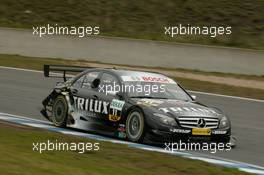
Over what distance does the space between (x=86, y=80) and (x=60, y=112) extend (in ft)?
2.66

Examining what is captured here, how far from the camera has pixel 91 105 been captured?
13.3 metres

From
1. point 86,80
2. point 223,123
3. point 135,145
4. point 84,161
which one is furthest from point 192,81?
point 84,161

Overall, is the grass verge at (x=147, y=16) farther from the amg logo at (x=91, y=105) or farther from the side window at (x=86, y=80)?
the amg logo at (x=91, y=105)

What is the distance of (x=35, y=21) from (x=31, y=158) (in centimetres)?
2635

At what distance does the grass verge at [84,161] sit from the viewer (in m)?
8.05

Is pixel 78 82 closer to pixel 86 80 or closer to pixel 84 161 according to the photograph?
pixel 86 80

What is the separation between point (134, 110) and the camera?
40.4ft

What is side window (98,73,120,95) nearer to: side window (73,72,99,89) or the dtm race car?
the dtm race car

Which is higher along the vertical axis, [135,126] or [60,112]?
[60,112]

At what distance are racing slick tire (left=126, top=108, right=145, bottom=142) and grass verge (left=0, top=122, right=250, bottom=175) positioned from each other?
68 cm

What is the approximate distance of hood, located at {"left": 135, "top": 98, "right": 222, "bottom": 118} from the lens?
1208 cm

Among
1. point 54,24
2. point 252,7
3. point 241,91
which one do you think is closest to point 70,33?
point 54,24

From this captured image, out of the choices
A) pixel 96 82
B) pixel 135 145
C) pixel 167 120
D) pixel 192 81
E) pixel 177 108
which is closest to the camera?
pixel 135 145

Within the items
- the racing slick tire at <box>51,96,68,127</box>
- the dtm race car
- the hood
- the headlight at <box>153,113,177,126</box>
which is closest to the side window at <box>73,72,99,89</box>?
the dtm race car
